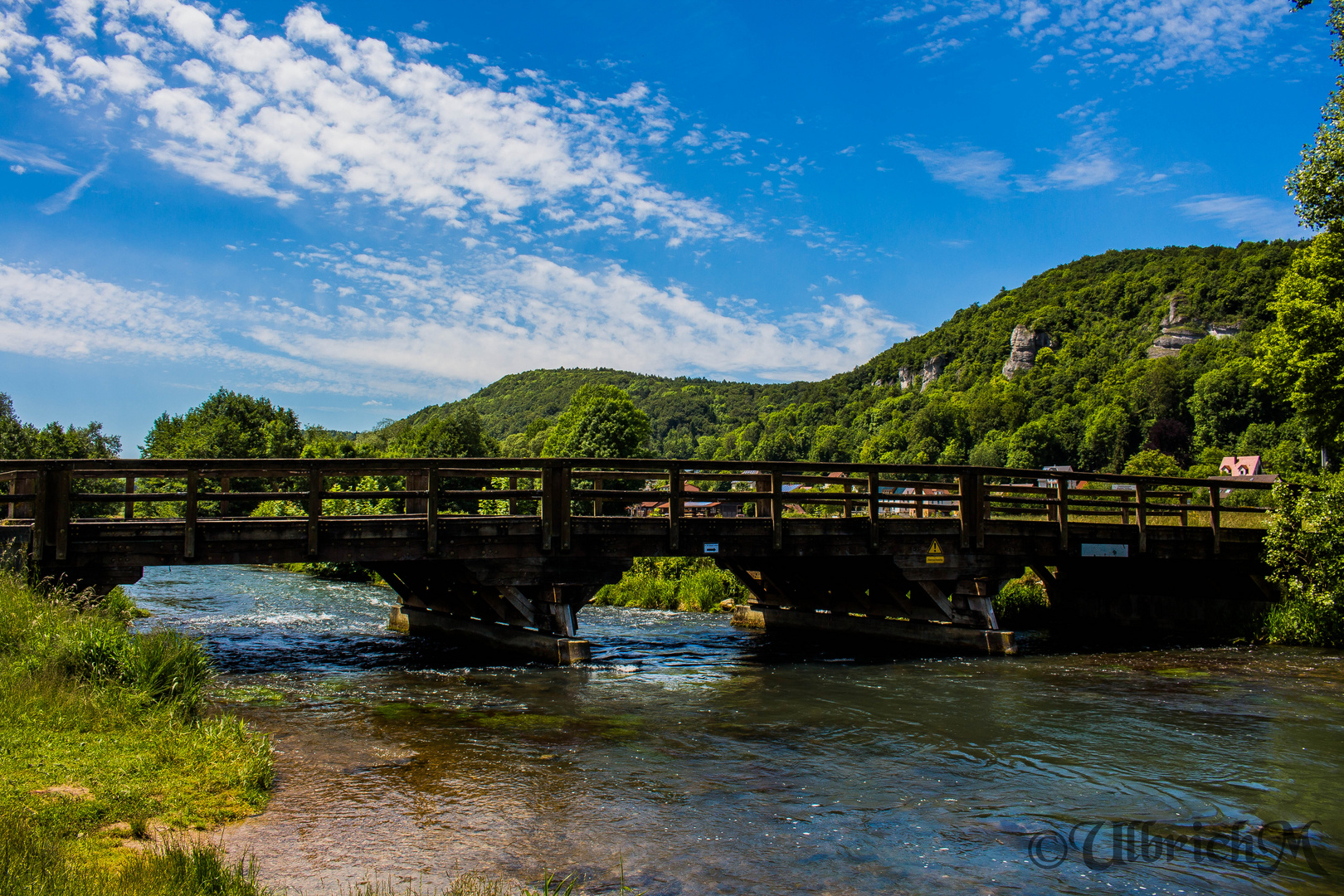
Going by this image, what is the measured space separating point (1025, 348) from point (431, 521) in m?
186

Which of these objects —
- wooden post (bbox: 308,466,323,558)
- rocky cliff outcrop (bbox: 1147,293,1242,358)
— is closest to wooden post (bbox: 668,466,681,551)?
wooden post (bbox: 308,466,323,558)

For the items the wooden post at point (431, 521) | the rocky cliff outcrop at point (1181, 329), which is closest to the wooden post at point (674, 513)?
the wooden post at point (431, 521)

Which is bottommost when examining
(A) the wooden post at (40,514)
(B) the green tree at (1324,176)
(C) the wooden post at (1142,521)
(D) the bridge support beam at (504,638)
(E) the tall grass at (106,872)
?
(D) the bridge support beam at (504,638)

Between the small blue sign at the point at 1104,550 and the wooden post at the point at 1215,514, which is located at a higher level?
the wooden post at the point at 1215,514

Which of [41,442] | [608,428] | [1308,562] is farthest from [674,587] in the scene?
[41,442]

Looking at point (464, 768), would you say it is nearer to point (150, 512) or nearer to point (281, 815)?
point (281, 815)

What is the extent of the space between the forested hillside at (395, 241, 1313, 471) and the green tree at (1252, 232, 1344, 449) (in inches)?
3180

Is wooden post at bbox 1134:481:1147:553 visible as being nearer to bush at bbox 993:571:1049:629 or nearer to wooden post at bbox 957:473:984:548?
wooden post at bbox 957:473:984:548

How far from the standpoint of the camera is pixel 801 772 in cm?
838

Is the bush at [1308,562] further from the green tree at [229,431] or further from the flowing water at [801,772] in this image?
the green tree at [229,431]

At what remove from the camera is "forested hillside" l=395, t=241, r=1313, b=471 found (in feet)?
412

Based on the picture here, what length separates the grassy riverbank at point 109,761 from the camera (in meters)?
4.77

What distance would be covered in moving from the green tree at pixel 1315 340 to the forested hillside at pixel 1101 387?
8078cm

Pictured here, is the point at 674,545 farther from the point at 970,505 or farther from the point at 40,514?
the point at 40,514
